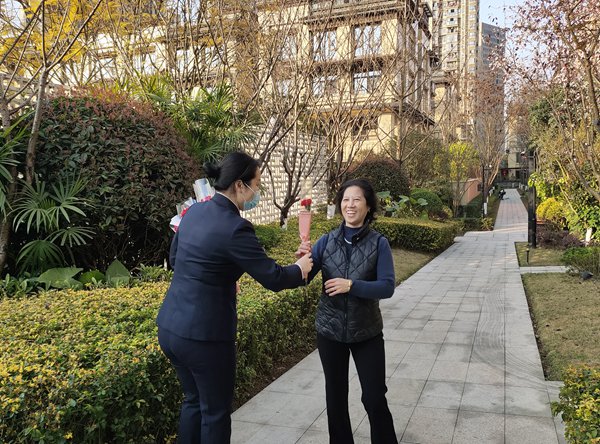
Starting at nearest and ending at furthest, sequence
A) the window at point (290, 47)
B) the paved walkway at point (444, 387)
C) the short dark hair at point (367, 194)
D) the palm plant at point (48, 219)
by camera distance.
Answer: the short dark hair at point (367, 194) → the paved walkway at point (444, 387) → the palm plant at point (48, 219) → the window at point (290, 47)

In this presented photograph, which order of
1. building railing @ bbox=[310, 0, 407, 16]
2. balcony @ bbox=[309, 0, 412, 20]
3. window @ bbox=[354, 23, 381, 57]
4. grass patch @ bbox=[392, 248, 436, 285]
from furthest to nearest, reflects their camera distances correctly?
1. window @ bbox=[354, 23, 381, 57]
2. grass patch @ bbox=[392, 248, 436, 285]
3. building railing @ bbox=[310, 0, 407, 16]
4. balcony @ bbox=[309, 0, 412, 20]

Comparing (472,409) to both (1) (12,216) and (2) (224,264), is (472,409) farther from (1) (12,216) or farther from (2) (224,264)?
(1) (12,216)

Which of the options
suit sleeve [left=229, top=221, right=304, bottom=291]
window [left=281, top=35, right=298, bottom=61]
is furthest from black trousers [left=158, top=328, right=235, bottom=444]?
window [left=281, top=35, right=298, bottom=61]

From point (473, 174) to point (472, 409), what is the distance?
32.8 metres

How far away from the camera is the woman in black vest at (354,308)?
2.74 metres

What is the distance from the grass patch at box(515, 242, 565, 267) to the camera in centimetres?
1175

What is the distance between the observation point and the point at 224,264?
2.29m

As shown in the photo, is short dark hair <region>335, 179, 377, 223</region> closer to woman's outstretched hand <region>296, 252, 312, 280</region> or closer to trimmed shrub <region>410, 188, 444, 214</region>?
woman's outstretched hand <region>296, 252, 312, 280</region>

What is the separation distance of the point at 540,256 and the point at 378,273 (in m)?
11.5

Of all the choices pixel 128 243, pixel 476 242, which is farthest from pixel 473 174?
pixel 128 243

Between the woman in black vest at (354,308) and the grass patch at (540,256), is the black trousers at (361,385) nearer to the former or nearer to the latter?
the woman in black vest at (354,308)

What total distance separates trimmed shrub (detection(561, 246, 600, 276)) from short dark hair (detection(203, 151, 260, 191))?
8.30 meters

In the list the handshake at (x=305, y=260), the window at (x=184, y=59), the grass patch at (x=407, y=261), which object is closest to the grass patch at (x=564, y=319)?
the grass patch at (x=407, y=261)

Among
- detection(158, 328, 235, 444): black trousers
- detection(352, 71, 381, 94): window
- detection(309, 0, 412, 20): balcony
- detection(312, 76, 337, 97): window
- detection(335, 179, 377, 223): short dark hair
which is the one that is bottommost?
detection(158, 328, 235, 444): black trousers
